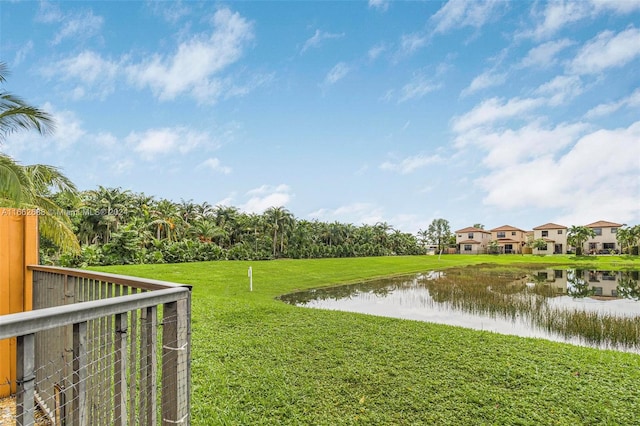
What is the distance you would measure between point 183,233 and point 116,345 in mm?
28784

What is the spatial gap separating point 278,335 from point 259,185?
32192 mm

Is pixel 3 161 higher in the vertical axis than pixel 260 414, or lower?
higher

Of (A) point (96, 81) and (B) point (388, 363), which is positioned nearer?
(B) point (388, 363)

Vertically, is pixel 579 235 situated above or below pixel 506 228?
below

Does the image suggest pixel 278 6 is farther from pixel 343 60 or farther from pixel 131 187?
pixel 131 187

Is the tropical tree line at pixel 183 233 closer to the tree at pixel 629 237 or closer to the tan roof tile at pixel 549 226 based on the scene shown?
the tan roof tile at pixel 549 226

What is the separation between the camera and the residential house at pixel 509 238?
53125 mm

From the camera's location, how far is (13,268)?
156 inches

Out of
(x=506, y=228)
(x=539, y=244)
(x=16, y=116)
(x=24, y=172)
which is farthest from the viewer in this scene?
(x=506, y=228)

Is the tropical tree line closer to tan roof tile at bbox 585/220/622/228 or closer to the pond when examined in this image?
the pond

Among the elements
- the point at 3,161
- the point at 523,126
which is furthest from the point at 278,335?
the point at 523,126

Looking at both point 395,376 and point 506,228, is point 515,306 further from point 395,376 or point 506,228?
point 506,228

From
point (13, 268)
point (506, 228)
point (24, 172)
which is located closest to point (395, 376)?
point (13, 268)

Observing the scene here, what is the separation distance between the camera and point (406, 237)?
4978 centimetres
